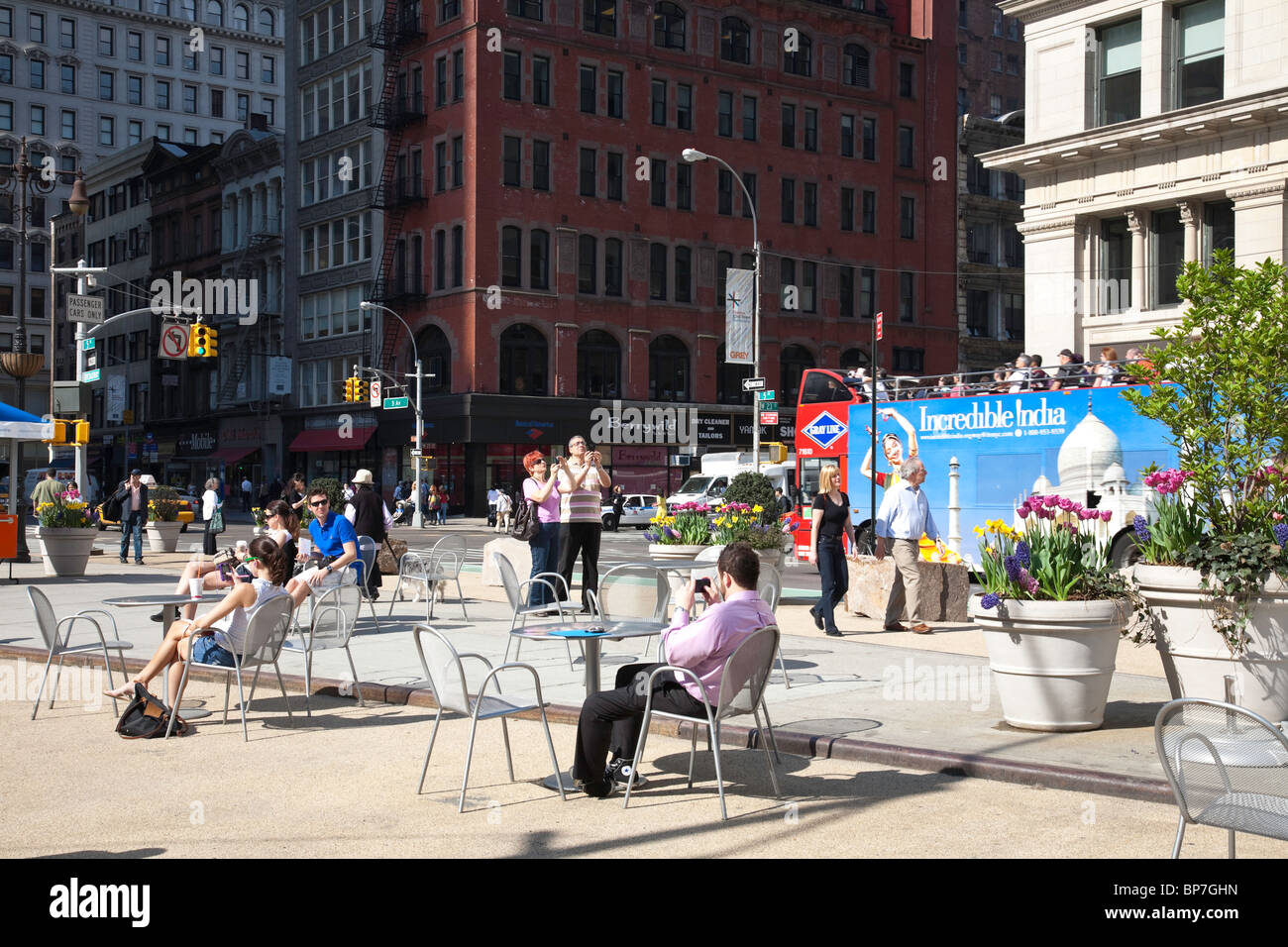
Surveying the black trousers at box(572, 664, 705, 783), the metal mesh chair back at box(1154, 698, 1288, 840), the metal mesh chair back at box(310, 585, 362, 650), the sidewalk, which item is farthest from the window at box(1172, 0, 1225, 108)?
the metal mesh chair back at box(1154, 698, 1288, 840)

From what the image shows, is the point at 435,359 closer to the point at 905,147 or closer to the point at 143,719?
the point at 905,147

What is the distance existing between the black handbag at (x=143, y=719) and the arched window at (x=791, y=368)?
55275mm

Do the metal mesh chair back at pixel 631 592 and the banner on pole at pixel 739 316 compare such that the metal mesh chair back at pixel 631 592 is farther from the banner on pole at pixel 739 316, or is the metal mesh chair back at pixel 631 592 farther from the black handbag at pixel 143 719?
the banner on pole at pixel 739 316

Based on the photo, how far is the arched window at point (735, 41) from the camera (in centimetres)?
6262

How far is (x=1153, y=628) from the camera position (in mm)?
8891

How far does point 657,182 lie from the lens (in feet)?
198

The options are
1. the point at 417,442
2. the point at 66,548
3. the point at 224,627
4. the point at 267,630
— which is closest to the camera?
the point at 267,630

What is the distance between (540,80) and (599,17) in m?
4.32

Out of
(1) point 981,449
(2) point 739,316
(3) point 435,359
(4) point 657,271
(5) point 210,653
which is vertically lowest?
(5) point 210,653

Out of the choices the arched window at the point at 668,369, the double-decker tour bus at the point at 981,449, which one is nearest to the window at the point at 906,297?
the arched window at the point at 668,369

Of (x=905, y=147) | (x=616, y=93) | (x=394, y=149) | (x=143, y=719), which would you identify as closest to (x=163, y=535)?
(x=143, y=719)

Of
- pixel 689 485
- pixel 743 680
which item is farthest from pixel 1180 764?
pixel 689 485

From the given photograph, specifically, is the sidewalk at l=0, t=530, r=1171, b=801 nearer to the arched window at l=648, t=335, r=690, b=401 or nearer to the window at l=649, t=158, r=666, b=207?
the arched window at l=648, t=335, r=690, b=401
